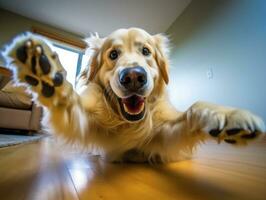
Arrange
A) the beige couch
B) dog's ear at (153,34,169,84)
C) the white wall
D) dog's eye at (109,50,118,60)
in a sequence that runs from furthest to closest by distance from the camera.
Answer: the beige couch < the white wall < dog's ear at (153,34,169,84) < dog's eye at (109,50,118,60)

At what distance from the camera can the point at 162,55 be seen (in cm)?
119

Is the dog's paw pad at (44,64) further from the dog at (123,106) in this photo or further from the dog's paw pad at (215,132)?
the dog's paw pad at (215,132)

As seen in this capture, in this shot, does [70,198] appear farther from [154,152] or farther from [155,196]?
[154,152]

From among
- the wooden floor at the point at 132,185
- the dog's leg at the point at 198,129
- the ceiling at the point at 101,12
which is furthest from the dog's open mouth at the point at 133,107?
the ceiling at the point at 101,12

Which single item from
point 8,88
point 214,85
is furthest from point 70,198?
point 8,88

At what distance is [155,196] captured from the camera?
1.39 feet

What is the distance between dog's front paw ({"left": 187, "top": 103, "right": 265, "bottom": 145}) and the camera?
470 millimetres

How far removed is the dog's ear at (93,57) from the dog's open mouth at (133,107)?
13.9 inches

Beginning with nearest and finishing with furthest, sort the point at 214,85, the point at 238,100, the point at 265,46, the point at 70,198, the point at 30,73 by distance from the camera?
1. the point at 70,198
2. the point at 30,73
3. the point at 265,46
4. the point at 238,100
5. the point at 214,85

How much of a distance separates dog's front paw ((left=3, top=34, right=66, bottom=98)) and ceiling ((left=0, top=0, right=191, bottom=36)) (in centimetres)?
324

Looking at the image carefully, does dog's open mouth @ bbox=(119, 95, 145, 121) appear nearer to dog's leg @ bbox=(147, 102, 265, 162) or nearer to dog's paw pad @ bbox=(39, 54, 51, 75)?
dog's leg @ bbox=(147, 102, 265, 162)

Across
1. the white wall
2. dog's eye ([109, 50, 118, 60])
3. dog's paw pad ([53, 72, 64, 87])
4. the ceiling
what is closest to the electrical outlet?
the white wall

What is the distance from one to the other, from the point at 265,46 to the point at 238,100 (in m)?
0.61

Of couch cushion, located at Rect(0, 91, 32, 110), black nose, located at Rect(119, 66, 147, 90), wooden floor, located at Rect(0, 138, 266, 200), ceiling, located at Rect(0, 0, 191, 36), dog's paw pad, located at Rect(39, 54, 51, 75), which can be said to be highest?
ceiling, located at Rect(0, 0, 191, 36)
